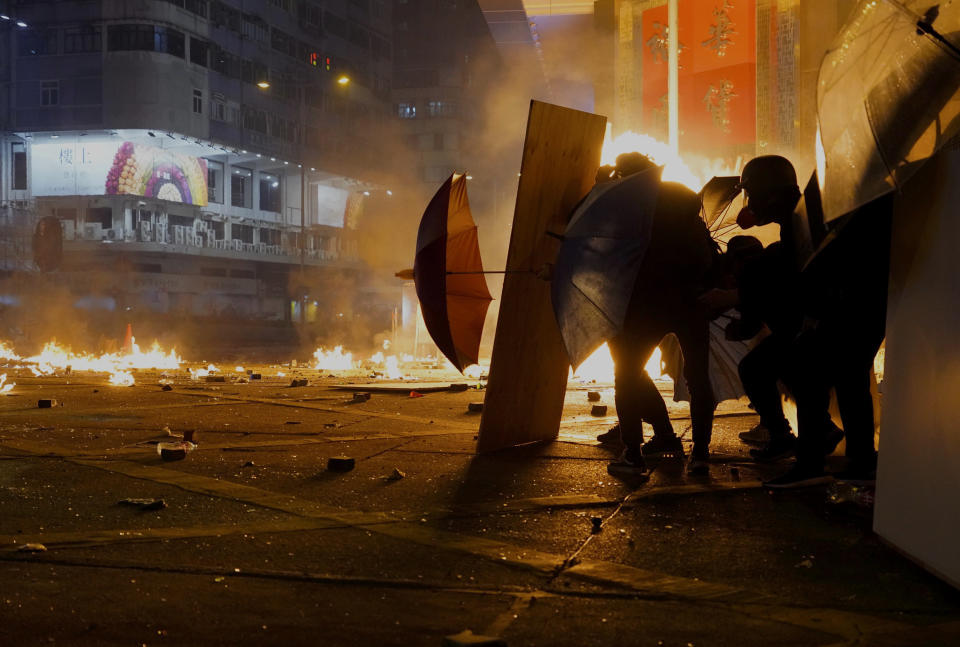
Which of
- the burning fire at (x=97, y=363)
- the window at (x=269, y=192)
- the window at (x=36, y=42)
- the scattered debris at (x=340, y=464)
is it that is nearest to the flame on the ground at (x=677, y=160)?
the burning fire at (x=97, y=363)

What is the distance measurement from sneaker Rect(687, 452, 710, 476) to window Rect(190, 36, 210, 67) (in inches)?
1825

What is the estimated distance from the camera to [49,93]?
44.9 m

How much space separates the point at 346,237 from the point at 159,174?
17600 mm

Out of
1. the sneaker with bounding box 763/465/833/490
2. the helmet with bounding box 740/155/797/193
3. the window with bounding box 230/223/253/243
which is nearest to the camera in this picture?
the sneaker with bounding box 763/465/833/490

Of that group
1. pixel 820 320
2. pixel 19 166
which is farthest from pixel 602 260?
pixel 19 166

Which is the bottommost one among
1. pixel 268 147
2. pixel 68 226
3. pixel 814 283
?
pixel 814 283

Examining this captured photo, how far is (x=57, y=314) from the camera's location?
115 ft

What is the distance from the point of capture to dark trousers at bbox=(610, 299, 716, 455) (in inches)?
193

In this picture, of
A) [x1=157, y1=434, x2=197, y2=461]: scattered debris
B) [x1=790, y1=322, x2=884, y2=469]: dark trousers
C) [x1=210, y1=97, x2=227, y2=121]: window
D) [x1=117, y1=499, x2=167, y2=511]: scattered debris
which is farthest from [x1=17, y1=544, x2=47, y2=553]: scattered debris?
[x1=210, y1=97, x2=227, y2=121]: window

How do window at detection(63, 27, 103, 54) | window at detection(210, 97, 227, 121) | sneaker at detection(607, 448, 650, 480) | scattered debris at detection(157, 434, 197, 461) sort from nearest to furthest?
sneaker at detection(607, 448, 650, 480), scattered debris at detection(157, 434, 197, 461), window at detection(63, 27, 103, 54), window at detection(210, 97, 227, 121)

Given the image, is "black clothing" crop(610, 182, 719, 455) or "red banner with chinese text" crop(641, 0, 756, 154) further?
"red banner with chinese text" crop(641, 0, 756, 154)

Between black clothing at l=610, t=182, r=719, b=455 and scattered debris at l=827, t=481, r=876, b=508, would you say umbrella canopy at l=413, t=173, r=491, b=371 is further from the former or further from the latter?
scattered debris at l=827, t=481, r=876, b=508

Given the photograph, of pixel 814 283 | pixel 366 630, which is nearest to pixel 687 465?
pixel 814 283

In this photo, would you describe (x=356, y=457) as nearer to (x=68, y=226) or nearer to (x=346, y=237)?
(x=68, y=226)
